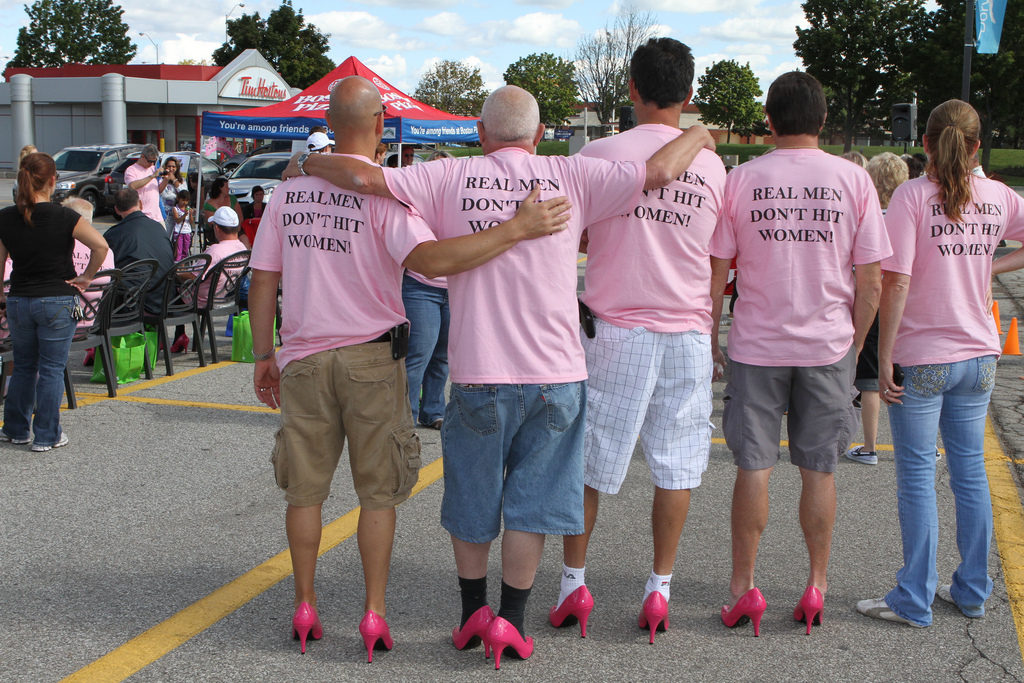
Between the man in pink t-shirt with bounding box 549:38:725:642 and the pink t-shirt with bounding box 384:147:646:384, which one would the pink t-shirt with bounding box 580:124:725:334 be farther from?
the pink t-shirt with bounding box 384:147:646:384

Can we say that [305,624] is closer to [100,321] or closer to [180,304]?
[100,321]

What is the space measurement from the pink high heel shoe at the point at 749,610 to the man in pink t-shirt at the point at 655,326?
10.0 inches

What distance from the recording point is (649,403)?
351 cm

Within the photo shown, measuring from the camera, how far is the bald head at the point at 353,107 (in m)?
3.26

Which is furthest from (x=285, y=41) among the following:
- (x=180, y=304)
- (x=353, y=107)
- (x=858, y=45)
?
(x=353, y=107)

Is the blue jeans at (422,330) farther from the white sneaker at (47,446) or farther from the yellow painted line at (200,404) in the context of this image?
the white sneaker at (47,446)

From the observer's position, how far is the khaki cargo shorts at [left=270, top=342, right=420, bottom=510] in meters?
3.30

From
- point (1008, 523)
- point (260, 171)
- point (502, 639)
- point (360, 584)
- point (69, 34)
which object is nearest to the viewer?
point (502, 639)

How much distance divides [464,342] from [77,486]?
9.64ft

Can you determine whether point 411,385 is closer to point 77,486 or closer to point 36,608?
point 77,486

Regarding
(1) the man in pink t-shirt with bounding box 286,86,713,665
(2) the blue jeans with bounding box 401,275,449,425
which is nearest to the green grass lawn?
(2) the blue jeans with bounding box 401,275,449,425

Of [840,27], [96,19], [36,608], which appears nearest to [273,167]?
[36,608]

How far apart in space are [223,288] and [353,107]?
5.61 meters

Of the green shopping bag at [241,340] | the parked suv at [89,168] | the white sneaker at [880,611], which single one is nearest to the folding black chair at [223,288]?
the green shopping bag at [241,340]
